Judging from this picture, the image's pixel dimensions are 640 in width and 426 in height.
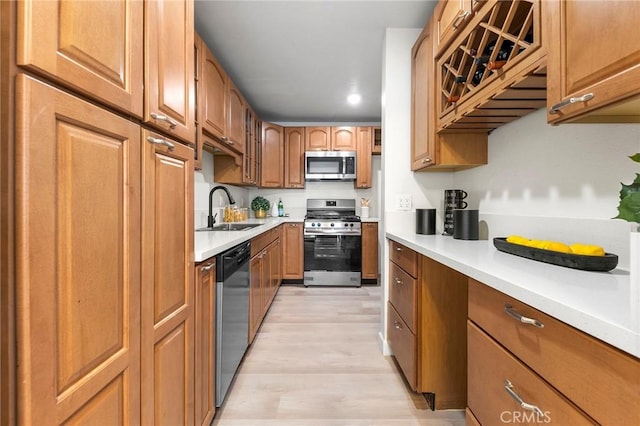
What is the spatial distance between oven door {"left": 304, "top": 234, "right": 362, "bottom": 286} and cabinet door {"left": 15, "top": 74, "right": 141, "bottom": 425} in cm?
315

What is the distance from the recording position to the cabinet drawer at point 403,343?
1535 mm

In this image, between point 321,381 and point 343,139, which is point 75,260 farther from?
point 343,139

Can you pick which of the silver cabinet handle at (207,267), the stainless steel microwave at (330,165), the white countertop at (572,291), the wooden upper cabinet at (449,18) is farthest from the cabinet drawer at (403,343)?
the stainless steel microwave at (330,165)

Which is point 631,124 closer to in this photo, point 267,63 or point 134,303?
point 134,303

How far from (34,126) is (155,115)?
40 centimetres

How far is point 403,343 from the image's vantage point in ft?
5.58

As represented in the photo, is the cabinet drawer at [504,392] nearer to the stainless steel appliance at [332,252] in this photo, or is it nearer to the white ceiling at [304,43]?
the white ceiling at [304,43]

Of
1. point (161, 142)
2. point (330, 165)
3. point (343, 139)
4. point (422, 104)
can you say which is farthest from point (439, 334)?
point (343, 139)

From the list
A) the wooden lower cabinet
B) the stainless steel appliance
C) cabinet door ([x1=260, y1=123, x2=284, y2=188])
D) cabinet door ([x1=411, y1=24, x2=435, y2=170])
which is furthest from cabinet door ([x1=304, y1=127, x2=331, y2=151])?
the wooden lower cabinet

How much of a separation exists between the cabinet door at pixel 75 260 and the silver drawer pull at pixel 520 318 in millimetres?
1006

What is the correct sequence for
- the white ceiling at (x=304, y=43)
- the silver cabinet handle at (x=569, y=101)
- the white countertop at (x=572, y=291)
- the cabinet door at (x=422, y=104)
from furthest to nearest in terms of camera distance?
the white ceiling at (x=304, y=43) < the cabinet door at (x=422, y=104) < the silver cabinet handle at (x=569, y=101) < the white countertop at (x=572, y=291)

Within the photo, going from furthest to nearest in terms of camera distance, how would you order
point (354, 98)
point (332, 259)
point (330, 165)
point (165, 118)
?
point (330, 165) < point (332, 259) < point (354, 98) < point (165, 118)

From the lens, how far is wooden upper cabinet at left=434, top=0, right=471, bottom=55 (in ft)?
4.53

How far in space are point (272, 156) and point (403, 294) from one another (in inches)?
119
